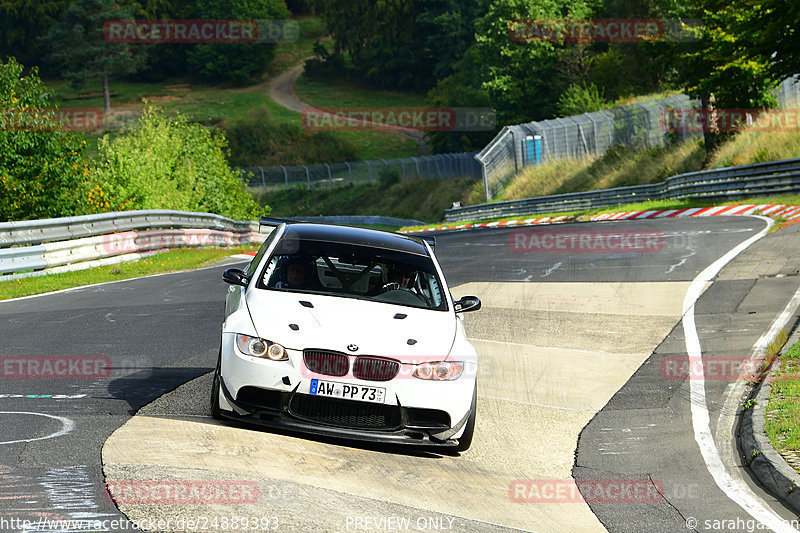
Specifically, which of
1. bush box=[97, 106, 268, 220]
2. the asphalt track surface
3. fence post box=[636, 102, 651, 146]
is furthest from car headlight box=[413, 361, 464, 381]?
fence post box=[636, 102, 651, 146]

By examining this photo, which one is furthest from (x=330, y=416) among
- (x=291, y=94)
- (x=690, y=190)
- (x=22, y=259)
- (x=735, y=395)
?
(x=291, y=94)

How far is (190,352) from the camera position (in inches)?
426

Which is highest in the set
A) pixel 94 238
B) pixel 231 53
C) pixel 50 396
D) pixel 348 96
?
pixel 231 53

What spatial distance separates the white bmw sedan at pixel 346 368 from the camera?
23.2 feet

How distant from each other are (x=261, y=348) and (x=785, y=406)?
4492 mm

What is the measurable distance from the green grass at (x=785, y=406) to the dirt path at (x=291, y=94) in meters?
95.8

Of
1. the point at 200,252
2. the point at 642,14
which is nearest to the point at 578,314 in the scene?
the point at 200,252

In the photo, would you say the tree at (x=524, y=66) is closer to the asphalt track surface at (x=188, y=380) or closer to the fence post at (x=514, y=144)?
the fence post at (x=514, y=144)

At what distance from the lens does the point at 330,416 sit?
709cm

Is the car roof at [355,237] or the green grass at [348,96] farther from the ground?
the car roof at [355,237]

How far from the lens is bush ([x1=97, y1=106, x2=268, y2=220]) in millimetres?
32438

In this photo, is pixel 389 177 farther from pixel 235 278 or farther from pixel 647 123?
pixel 235 278

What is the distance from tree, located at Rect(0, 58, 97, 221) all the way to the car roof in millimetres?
17136

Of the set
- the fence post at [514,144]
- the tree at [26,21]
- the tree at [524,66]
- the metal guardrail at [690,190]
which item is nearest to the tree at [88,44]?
the tree at [26,21]
